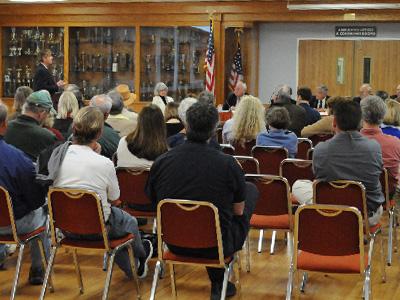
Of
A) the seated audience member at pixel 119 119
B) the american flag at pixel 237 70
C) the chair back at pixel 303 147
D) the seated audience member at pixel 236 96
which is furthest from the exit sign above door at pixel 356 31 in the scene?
the seated audience member at pixel 119 119

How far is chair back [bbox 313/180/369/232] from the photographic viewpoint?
495 centimetres

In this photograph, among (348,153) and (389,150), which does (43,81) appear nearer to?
(389,150)

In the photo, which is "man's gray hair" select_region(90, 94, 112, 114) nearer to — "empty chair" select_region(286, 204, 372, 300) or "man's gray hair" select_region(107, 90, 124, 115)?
"man's gray hair" select_region(107, 90, 124, 115)

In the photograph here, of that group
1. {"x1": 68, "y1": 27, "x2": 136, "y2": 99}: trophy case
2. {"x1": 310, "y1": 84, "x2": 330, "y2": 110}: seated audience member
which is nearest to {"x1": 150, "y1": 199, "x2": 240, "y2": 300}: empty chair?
{"x1": 310, "y1": 84, "x2": 330, "y2": 110}: seated audience member

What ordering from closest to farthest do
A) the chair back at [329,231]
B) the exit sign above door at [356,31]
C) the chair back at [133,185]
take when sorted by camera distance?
the chair back at [329,231]
the chair back at [133,185]
the exit sign above door at [356,31]

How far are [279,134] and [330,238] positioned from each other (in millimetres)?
3031

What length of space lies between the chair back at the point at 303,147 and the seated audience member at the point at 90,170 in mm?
3383

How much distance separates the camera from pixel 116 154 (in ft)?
20.4

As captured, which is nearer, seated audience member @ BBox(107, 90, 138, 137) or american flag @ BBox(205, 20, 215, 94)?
seated audience member @ BBox(107, 90, 138, 137)

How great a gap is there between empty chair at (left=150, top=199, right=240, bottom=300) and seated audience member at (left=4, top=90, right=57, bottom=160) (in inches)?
79.0

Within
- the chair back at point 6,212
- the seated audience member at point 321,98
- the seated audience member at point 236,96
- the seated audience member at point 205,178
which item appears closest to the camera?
the seated audience member at point 205,178

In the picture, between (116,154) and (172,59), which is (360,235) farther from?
(172,59)

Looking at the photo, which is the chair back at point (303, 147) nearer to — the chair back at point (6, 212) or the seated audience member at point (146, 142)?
the seated audience member at point (146, 142)

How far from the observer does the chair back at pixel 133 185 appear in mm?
5668
